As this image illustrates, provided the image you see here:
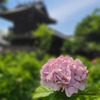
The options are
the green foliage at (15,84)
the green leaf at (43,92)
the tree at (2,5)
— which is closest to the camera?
the green leaf at (43,92)

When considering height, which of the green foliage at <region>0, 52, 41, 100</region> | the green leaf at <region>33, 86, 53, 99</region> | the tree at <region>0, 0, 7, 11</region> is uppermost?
the tree at <region>0, 0, 7, 11</region>

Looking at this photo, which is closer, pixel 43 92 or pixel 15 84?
pixel 43 92

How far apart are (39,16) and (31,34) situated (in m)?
2.00

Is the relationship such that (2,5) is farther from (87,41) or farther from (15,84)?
(15,84)

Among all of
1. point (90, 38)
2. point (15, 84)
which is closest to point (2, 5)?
point (90, 38)

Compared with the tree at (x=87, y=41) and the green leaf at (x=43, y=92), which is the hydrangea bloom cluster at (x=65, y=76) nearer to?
the green leaf at (x=43, y=92)

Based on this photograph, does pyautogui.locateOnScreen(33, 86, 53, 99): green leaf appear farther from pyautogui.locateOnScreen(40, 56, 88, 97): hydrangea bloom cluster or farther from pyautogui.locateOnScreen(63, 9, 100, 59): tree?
pyautogui.locateOnScreen(63, 9, 100, 59): tree

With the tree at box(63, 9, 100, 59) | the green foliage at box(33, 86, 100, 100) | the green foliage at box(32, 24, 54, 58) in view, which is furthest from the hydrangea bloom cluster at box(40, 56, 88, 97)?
the tree at box(63, 9, 100, 59)

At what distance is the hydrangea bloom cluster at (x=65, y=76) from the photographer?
5.77 feet

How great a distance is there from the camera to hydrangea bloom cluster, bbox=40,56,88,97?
176cm

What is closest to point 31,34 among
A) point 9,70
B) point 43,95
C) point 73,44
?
point 73,44

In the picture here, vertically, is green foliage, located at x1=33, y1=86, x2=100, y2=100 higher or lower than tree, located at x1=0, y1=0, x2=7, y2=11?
lower

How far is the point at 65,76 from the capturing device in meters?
1.75

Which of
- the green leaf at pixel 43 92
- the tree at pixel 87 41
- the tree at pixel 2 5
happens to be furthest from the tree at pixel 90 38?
the green leaf at pixel 43 92
